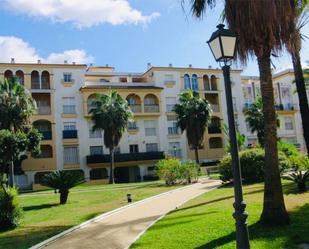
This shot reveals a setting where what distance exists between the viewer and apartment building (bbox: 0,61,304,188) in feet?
177

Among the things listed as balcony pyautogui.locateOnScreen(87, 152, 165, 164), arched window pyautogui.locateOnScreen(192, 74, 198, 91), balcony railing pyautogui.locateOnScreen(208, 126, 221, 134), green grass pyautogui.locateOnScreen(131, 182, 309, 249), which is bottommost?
green grass pyautogui.locateOnScreen(131, 182, 309, 249)

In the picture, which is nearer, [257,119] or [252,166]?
[252,166]

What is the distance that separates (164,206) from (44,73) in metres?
40.7

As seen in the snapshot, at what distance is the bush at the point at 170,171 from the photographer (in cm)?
3147

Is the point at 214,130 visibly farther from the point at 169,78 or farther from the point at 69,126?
the point at 69,126

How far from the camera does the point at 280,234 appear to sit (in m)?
9.68

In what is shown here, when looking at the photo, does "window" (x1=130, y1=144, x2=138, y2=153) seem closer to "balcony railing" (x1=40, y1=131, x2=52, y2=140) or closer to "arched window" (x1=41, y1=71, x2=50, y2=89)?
"balcony railing" (x1=40, y1=131, x2=52, y2=140)

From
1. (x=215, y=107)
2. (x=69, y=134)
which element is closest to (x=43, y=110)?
(x=69, y=134)

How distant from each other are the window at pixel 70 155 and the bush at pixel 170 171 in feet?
81.5

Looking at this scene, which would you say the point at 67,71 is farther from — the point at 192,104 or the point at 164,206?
the point at 164,206

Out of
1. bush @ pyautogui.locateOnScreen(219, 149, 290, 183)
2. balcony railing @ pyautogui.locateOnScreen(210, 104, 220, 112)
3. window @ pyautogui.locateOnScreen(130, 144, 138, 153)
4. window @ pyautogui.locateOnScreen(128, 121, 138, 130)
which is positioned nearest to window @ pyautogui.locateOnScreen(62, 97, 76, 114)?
window @ pyautogui.locateOnScreen(128, 121, 138, 130)

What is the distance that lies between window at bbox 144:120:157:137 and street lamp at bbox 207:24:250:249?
50473 mm

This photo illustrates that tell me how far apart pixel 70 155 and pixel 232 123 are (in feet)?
159

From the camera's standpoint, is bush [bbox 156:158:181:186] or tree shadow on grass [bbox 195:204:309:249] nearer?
tree shadow on grass [bbox 195:204:309:249]
